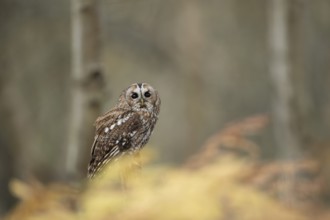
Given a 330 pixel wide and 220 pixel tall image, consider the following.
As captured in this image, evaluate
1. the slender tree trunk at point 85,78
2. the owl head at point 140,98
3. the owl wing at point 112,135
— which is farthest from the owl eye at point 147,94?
the slender tree trunk at point 85,78

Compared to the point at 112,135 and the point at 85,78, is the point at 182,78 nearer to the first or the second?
the point at 85,78

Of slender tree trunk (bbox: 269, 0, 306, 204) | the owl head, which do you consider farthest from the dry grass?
slender tree trunk (bbox: 269, 0, 306, 204)

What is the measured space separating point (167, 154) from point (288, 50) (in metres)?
11.9

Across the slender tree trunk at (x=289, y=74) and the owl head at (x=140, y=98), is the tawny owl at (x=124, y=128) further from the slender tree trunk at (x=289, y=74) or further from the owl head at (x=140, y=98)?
the slender tree trunk at (x=289, y=74)

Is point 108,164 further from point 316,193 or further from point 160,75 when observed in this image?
point 160,75

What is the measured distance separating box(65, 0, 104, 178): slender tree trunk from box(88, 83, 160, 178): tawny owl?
2226mm

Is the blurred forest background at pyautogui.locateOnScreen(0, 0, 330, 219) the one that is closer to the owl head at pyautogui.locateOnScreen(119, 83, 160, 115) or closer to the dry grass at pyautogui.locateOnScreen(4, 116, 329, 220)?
the owl head at pyautogui.locateOnScreen(119, 83, 160, 115)

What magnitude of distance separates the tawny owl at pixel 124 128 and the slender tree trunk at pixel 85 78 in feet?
7.30

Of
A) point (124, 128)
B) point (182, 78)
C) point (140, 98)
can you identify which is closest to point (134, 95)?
point (140, 98)

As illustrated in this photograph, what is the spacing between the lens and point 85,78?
4844 mm

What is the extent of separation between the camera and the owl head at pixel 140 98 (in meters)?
2.50

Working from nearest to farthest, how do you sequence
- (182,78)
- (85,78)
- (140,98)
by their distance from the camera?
1. (140,98)
2. (85,78)
3. (182,78)

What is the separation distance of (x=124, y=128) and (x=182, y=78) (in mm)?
19605

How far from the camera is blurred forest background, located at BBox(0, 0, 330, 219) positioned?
10.9 metres
